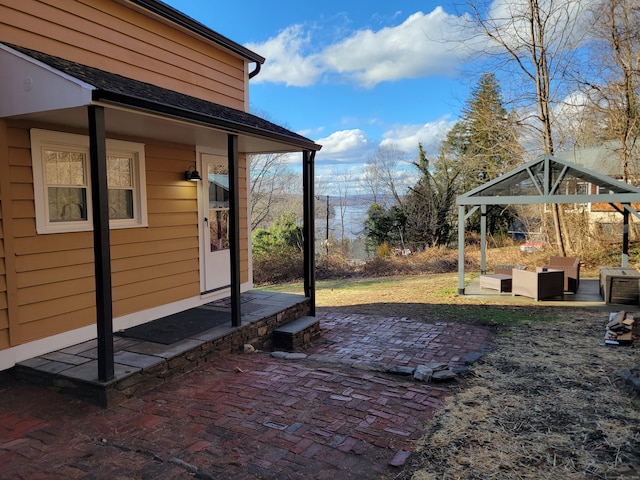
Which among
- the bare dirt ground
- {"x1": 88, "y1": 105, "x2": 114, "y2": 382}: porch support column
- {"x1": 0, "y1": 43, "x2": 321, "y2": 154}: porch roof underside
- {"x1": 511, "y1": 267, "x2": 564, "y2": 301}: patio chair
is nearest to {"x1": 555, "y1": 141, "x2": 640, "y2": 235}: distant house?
{"x1": 511, "y1": 267, "x2": 564, "y2": 301}: patio chair

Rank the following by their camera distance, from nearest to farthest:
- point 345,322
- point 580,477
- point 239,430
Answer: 1. point 580,477
2. point 239,430
3. point 345,322

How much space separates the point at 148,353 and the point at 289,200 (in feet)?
76.6

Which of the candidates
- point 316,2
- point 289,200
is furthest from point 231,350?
point 289,200

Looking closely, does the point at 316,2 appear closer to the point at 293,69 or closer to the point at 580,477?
the point at 293,69

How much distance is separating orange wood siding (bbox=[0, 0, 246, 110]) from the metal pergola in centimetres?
553

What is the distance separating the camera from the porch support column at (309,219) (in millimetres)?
6418

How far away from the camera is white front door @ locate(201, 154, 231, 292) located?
6.29 metres

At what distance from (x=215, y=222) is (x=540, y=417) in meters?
4.98

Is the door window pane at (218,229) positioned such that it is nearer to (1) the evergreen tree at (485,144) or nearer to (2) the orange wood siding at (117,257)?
(2) the orange wood siding at (117,257)

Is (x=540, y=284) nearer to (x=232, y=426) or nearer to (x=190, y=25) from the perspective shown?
(x=232, y=426)

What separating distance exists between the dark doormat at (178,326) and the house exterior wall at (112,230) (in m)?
0.23

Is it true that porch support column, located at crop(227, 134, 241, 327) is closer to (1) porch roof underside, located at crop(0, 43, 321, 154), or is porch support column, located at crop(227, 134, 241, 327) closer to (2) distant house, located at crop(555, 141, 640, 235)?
(1) porch roof underside, located at crop(0, 43, 321, 154)

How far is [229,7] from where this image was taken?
38.0 feet

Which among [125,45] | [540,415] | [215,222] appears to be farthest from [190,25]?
[540,415]
